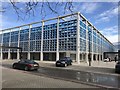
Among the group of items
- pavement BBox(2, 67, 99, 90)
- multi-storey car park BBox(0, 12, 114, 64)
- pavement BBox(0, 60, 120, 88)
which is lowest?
pavement BBox(0, 60, 120, 88)

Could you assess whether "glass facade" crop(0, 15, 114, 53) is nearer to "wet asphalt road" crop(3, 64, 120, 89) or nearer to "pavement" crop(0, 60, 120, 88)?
"pavement" crop(0, 60, 120, 88)

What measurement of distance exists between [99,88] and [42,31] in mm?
40401

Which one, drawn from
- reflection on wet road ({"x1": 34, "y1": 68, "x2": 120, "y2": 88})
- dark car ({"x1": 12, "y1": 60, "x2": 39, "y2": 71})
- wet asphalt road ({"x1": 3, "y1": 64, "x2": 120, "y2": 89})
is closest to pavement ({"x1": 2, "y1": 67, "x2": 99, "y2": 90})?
wet asphalt road ({"x1": 3, "y1": 64, "x2": 120, "y2": 89})

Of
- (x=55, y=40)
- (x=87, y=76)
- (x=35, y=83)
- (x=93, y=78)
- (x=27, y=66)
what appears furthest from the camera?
(x=55, y=40)

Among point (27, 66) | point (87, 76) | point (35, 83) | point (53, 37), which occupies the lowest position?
point (87, 76)

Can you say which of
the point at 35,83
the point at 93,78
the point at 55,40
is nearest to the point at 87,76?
the point at 93,78

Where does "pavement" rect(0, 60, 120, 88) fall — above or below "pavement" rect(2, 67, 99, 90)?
below

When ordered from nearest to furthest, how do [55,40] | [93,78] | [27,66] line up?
[93,78], [27,66], [55,40]

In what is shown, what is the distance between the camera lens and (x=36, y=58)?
5406 centimetres

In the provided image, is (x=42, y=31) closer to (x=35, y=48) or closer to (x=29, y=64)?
(x=35, y=48)

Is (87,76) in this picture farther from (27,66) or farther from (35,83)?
(27,66)

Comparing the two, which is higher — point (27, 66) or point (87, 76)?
point (27, 66)

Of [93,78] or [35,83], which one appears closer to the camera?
[35,83]

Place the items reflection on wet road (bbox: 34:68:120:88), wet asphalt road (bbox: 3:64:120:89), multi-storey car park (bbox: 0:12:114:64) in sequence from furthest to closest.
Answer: multi-storey car park (bbox: 0:12:114:64) < reflection on wet road (bbox: 34:68:120:88) < wet asphalt road (bbox: 3:64:120:89)
